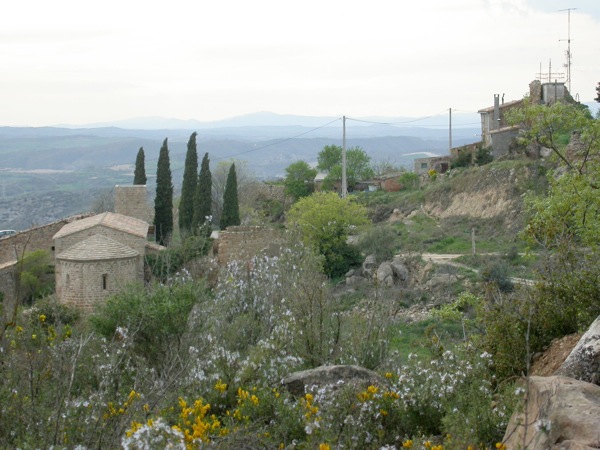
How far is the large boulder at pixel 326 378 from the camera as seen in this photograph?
800 centimetres

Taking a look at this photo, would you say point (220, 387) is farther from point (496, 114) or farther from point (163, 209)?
point (496, 114)

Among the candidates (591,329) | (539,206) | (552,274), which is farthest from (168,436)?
(539,206)

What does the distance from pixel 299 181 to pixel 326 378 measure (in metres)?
44.4

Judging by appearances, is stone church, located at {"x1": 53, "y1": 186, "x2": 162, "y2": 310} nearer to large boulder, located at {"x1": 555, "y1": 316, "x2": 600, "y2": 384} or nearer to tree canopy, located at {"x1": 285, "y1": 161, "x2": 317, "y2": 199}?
large boulder, located at {"x1": 555, "y1": 316, "x2": 600, "y2": 384}

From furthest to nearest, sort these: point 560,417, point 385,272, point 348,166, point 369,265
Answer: point 348,166
point 369,265
point 385,272
point 560,417

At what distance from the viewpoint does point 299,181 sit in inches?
2058

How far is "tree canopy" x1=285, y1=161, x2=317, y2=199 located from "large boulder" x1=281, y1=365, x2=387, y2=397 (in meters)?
42.9

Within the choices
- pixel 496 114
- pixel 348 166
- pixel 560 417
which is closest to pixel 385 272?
pixel 560 417

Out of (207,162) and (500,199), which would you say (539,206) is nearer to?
(500,199)

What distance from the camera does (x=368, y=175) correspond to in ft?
190

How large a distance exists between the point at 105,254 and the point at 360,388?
65.8 feet

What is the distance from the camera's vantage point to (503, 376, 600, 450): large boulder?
5324 millimetres

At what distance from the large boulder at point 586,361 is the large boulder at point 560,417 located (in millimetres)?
901

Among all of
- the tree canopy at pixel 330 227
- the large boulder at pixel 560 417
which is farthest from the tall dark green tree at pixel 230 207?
the large boulder at pixel 560 417
